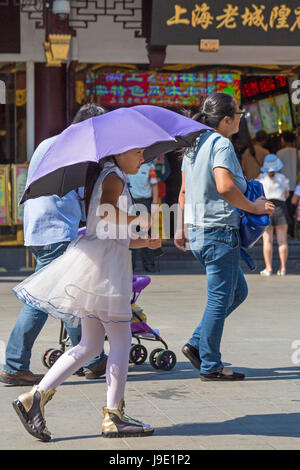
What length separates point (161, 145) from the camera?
5.95 m

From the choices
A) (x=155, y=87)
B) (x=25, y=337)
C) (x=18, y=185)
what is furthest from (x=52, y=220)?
(x=155, y=87)

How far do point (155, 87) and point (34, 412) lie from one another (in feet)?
38.3

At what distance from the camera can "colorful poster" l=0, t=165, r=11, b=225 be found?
14.7 m

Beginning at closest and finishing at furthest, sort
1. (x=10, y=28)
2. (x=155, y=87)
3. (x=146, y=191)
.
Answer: (x=146, y=191), (x=10, y=28), (x=155, y=87)

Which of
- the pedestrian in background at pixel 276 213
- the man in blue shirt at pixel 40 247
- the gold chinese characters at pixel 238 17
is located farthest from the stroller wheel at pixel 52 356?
the gold chinese characters at pixel 238 17

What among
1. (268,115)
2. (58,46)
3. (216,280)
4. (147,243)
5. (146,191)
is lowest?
(146,191)

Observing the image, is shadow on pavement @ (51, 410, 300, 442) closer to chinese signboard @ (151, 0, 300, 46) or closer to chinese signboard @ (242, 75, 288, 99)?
chinese signboard @ (151, 0, 300, 46)

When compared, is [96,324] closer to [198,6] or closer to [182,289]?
[182,289]

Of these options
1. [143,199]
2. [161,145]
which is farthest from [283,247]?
[161,145]

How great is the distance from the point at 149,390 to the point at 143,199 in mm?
7996

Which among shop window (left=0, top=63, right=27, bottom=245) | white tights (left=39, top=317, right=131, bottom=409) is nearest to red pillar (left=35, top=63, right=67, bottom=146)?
shop window (left=0, top=63, right=27, bottom=245)

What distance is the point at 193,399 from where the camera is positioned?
609cm

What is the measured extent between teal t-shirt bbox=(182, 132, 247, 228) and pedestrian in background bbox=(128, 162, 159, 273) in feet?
24.1

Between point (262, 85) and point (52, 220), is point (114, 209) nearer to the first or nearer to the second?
point (52, 220)
